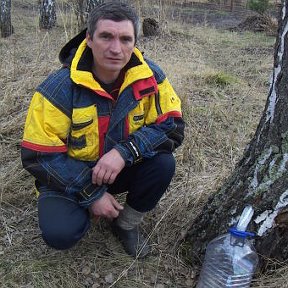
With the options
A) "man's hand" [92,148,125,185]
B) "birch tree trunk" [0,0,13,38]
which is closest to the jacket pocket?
"man's hand" [92,148,125,185]

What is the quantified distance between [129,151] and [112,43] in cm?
50

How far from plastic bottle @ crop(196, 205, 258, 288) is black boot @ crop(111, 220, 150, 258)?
0.37m

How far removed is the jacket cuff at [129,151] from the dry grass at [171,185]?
45 cm

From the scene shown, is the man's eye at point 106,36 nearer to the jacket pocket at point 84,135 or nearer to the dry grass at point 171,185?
the jacket pocket at point 84,135

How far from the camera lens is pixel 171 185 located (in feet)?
9.62

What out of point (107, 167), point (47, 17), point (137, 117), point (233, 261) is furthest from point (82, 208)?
point (47, 17)

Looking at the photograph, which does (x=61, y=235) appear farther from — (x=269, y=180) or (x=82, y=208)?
(x=269, y=180)

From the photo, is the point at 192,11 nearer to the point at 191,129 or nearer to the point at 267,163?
the point at 191,129

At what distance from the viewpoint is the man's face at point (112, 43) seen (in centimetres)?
208

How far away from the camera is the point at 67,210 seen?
215cm

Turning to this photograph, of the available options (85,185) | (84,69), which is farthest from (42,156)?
(84,69)

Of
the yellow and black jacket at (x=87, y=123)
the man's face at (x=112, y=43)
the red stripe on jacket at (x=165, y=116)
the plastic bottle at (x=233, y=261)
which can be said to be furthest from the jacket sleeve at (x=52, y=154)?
the plastic bottle at (x=233, y=261)

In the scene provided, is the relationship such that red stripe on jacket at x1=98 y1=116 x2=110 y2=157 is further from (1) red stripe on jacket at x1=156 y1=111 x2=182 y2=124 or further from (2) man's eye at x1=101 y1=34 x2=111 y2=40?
(2) man's eye at x1=101 y1=34 x2=111 y2=40

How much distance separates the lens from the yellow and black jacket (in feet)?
6.79
